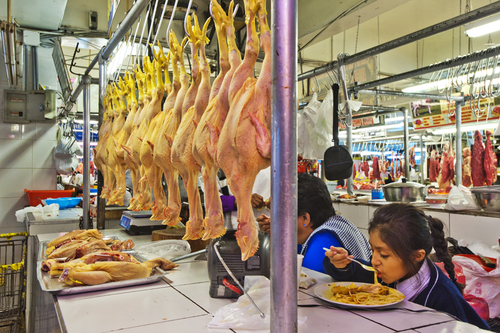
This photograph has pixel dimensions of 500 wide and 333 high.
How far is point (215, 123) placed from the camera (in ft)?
4.47

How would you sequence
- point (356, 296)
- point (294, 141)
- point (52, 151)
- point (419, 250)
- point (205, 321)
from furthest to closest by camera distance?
point (52, 151) < point (419, 250) < point (356, 296) < point (205, 321) < point (294, 141)

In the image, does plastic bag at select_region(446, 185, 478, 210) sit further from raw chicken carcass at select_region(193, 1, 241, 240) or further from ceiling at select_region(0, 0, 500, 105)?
raw chicken carcass at select_region(193, 1, 241, 240)

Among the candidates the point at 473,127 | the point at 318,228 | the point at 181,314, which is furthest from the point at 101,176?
the point at 473,127

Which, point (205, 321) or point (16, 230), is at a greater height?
point (205, 321)

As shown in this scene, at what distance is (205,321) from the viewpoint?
136 cm

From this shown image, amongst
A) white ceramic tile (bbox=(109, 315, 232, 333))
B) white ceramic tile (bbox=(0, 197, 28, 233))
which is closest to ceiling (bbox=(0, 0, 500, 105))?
white ceramic tile (bbox=(109, 315, 232, 333))

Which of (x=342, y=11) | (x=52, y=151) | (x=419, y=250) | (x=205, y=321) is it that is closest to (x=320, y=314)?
(x=205, y=321)

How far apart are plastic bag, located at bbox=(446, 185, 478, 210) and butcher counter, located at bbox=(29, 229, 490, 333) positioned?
2368 mm

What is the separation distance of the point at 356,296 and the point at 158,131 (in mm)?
1201

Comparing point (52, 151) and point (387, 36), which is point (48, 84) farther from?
point (387, 36)

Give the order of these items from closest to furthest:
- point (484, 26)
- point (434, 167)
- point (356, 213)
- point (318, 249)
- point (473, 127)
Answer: point (318, 249), point (484, 26), point (356, 213), point (473, 127), point (434, 167)

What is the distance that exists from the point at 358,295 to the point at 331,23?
3.05 metres

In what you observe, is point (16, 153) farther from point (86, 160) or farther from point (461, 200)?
point (461, 200)

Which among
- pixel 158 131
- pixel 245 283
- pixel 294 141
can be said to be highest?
pixel 158 131
